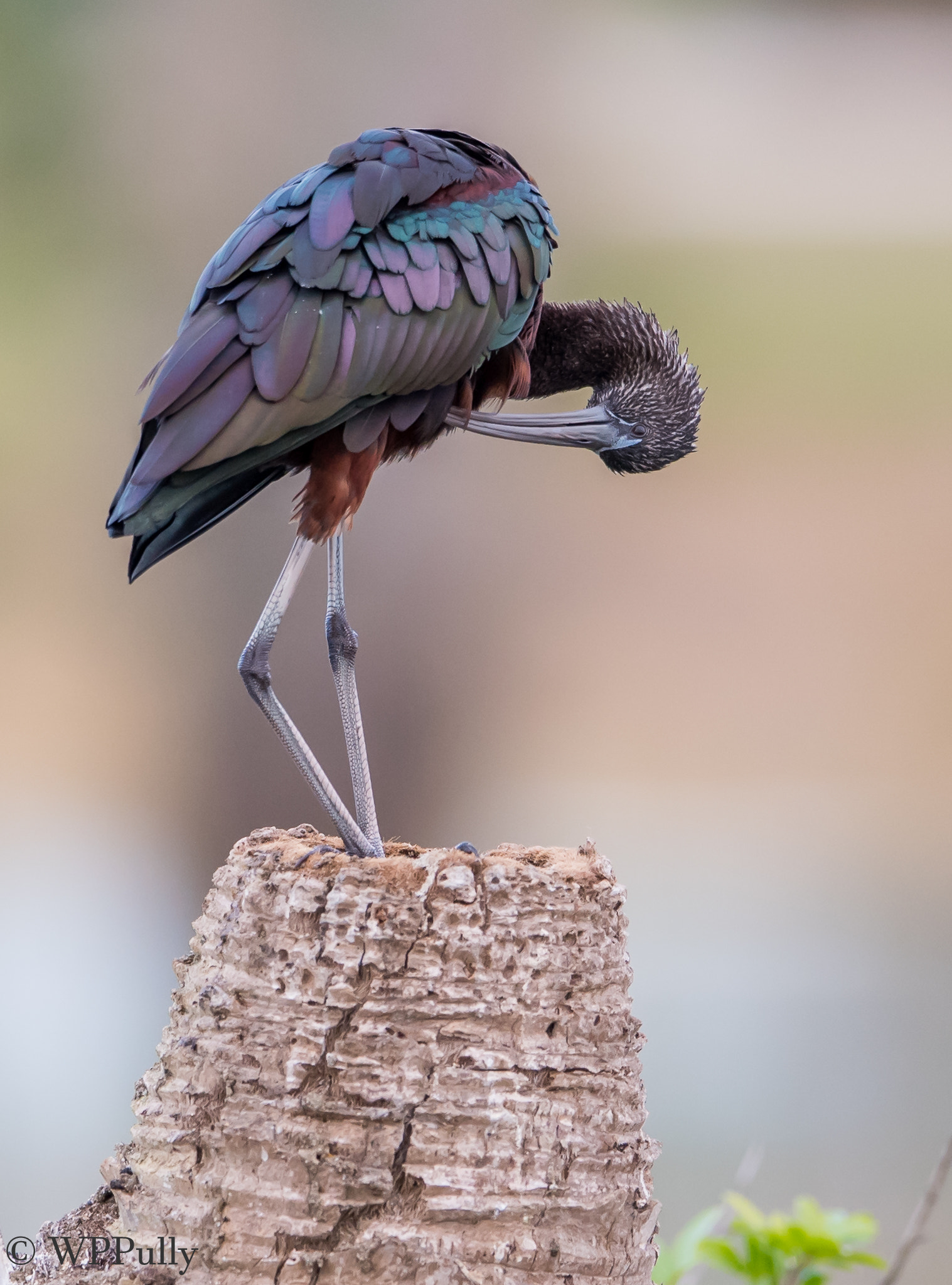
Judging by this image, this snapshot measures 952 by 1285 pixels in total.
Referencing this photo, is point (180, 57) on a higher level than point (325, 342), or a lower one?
higher

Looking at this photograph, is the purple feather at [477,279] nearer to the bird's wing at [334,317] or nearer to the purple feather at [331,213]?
the bird's wing at [334,317]

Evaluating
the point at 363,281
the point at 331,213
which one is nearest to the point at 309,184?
the point at 331,213

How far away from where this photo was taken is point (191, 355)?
1.51 m

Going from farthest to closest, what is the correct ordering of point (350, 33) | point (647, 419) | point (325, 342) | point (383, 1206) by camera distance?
1. point (350, 33)
2. point (647, 419)
3. point (325, 342)
4. point (383, 1206)

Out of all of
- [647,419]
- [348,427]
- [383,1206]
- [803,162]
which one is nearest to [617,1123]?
[383,1206]

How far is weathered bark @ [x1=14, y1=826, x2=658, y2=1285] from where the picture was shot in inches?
50.6

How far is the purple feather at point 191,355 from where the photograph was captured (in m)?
1.49

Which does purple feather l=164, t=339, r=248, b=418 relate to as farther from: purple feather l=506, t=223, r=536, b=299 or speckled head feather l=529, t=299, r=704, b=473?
speckled head feather l=529, t=299, r=704, b=473

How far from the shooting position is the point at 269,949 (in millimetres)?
1355

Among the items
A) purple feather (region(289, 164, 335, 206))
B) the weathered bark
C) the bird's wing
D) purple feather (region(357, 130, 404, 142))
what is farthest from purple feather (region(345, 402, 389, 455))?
the weathered bark

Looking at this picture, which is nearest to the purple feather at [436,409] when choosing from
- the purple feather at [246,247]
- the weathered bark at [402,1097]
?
the purple feather at [246,247]

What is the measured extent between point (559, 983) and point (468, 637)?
1.71m

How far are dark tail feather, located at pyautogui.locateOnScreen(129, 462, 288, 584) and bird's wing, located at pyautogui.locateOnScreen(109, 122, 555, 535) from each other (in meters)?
0.02

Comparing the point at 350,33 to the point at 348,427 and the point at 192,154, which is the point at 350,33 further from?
the point at 348,427
